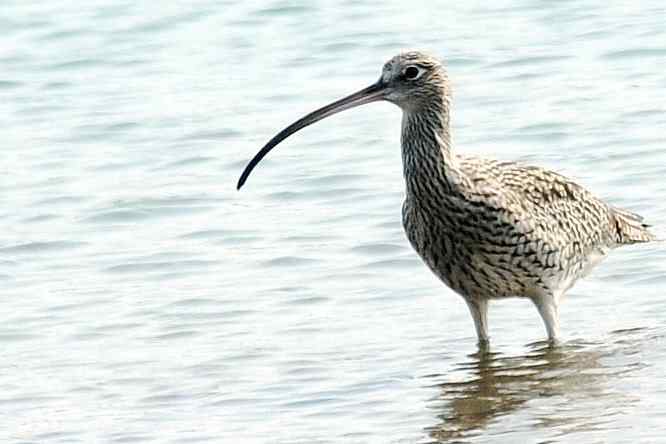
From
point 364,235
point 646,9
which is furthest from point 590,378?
point 646,9

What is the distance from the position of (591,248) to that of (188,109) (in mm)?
6543

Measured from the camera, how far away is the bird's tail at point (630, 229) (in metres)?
11.6

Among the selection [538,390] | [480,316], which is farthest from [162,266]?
[538,390]

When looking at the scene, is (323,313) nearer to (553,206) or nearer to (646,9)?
(553,206)

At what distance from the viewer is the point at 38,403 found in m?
10.2

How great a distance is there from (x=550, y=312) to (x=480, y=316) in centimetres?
35

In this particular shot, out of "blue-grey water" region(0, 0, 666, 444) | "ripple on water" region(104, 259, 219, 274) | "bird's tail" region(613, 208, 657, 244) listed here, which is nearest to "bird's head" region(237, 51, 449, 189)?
"blue-grey water" region(0, 0, 666, 444)

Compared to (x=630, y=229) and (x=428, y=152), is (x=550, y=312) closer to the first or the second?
(x=428, y=152)

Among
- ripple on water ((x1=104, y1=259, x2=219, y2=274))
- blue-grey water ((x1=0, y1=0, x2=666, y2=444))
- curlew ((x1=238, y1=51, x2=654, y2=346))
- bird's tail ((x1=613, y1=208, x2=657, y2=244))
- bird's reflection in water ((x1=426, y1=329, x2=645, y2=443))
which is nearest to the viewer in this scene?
bird's reflection in water ((x1=426, y1=329, x2=645, y2=443))

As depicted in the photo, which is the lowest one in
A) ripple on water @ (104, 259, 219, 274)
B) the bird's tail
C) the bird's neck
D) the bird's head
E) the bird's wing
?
ripple on water @ (104, 259, 219, 274)

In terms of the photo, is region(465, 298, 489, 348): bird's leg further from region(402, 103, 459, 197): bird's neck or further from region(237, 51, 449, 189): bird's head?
region(237, 51, 449, 189): bird's head

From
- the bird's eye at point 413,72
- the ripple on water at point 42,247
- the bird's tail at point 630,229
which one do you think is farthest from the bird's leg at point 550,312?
the ripple on water at point 42,247

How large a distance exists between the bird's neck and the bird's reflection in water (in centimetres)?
92

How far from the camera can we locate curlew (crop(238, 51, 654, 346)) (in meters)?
10.3
